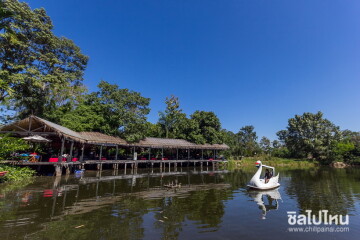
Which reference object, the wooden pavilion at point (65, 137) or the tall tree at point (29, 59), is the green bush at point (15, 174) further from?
the tall tree at point (29, 59)

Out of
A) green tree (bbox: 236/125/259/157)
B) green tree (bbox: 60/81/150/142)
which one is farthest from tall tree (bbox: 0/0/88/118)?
green tree (bbox: 236/125/259/157)

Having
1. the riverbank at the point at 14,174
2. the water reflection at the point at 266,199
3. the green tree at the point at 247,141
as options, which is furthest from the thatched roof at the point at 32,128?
the green tree at the point at 247,141

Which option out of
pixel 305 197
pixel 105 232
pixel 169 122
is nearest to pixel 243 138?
pixel 169 122

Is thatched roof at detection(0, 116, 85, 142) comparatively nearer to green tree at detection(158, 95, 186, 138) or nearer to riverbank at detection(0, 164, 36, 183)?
riverbank at detection(0, 164, 36, 183)

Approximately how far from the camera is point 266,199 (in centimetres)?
1135

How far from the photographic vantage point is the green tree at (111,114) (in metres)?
26.5

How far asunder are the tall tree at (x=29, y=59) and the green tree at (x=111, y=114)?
157 inches

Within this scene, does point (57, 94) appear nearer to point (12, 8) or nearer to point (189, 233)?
point (12, 8)

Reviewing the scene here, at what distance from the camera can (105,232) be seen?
6102 millimetres

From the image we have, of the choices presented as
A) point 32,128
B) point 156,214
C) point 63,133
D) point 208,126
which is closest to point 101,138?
point 32,128

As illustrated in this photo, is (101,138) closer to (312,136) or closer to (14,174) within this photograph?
(14,174)

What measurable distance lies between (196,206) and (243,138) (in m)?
52.6

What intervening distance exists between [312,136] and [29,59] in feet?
194

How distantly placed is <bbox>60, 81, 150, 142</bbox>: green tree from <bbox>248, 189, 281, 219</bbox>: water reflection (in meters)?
18.6
